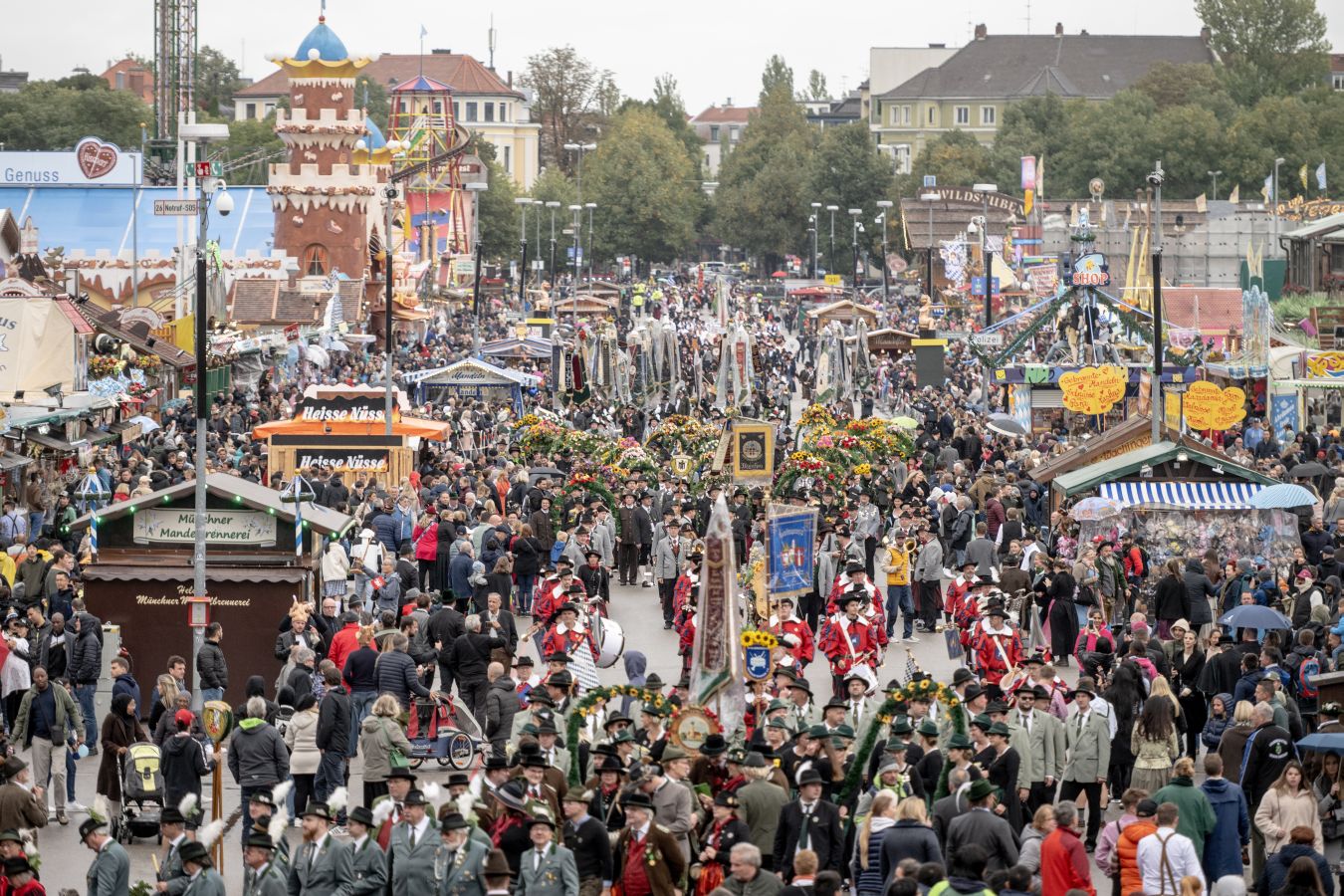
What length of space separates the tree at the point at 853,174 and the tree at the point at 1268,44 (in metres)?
19.8

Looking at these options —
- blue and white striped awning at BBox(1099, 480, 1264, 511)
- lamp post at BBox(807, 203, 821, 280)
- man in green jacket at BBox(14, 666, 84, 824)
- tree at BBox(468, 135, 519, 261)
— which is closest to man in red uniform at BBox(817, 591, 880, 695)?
man in green jacket at BBox(14, 666, 84, 824)

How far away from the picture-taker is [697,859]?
1327 cm

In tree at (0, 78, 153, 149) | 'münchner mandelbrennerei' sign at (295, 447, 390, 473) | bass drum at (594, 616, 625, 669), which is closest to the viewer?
bass drum at (594, 616, 625, 669)

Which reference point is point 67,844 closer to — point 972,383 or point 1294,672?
point 1294,672

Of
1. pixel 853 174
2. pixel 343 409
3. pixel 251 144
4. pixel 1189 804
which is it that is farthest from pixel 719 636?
pixel 853 174

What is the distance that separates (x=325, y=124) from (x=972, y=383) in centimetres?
2339

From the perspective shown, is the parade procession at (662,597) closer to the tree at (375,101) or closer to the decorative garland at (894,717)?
the decorative garland at (894,717)

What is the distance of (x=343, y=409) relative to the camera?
32.9 metres

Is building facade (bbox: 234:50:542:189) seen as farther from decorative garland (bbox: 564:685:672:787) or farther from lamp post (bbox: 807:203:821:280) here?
decorative garland (bbox: 564:685:672:787)

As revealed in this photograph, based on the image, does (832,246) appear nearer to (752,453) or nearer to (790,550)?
(752,453)

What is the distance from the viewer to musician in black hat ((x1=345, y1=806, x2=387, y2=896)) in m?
12.5

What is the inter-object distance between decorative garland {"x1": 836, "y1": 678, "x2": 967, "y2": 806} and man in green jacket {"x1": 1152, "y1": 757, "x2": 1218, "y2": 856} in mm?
1325

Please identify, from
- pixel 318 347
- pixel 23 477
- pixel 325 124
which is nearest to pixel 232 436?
pixel 23 477

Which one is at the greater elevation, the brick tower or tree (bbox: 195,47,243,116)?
tree (bbox: 195,47,243,116)
